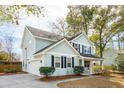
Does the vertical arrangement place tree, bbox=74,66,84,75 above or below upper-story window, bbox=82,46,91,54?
below

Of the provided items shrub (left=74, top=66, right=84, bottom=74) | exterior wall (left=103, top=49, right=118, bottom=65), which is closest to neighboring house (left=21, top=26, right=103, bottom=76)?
shrub (left=74, top=66, right=84, bottom=74)

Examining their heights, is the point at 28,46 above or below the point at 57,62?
above

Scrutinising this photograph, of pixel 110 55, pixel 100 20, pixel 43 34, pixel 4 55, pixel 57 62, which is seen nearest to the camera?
pixel 4 55

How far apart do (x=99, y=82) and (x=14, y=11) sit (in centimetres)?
302

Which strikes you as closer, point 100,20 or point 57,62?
point 100,20

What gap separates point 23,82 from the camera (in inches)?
240

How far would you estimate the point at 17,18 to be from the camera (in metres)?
6.36

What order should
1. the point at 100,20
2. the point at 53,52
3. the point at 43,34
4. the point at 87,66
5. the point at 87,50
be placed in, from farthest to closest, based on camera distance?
the point at 87,50 < the point at 53,52 < the point at 87,66 < the point at 43,34 < the point at 100,20

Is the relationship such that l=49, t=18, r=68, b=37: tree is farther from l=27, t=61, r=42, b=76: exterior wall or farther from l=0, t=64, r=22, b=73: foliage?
l=0, t=64, r=22, b=73: foliage

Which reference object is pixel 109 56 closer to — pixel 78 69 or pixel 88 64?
pixel 88 64

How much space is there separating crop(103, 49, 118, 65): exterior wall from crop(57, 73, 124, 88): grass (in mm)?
365

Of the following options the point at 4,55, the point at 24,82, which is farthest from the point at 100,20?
the point at 4,55

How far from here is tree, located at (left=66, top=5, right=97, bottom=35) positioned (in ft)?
21.7
